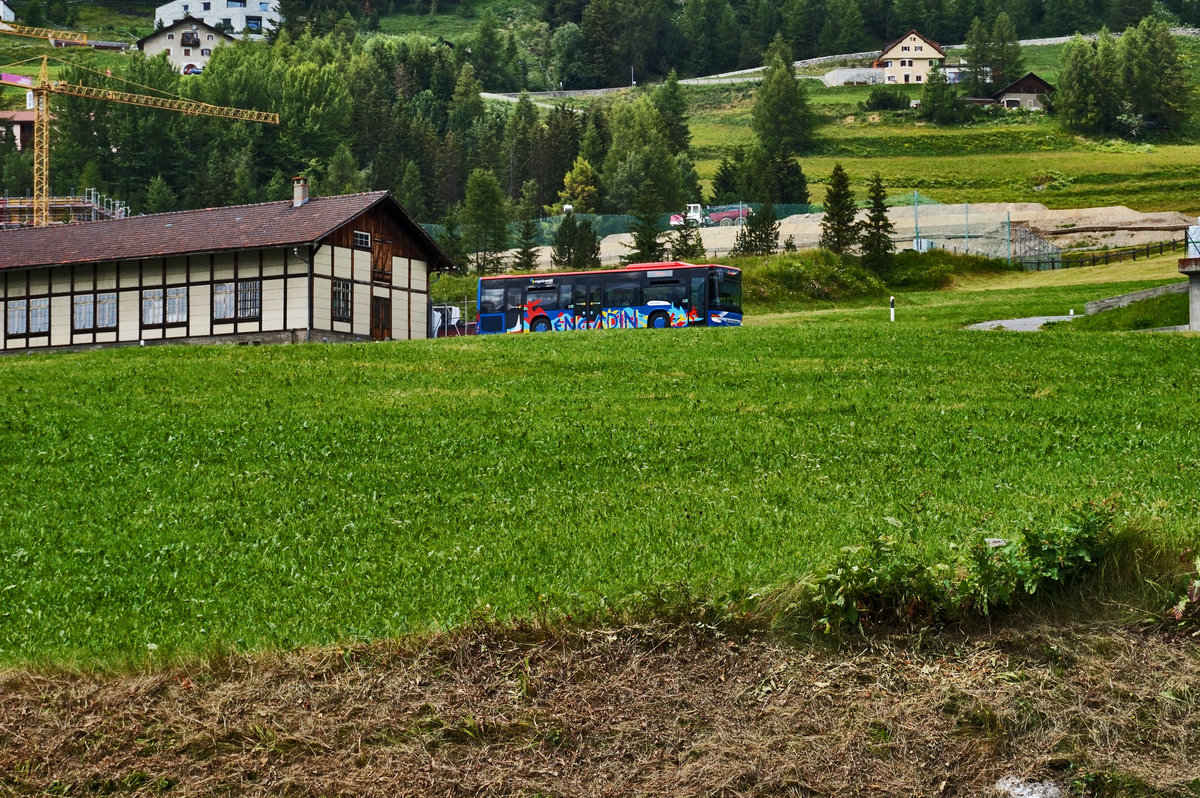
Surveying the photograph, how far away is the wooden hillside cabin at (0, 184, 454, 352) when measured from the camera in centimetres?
4828

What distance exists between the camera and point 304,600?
1071 centimetres

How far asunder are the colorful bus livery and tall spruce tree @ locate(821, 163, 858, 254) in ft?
75.6

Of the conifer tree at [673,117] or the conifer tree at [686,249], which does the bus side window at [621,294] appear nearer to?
the conifer tree at [686,249]

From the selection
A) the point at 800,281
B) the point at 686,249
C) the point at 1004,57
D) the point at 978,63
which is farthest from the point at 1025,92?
the point at 800,281

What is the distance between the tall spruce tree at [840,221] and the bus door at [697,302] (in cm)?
2447

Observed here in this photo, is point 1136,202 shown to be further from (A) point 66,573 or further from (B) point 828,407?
(A) point 66,573

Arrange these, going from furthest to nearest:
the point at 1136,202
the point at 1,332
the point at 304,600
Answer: the point at 1136,202 → the point at 1,332 → the point at 304,600

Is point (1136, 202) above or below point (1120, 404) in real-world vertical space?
above

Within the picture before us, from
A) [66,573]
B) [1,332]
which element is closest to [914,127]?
[1,332]

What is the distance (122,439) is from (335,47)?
592 ft

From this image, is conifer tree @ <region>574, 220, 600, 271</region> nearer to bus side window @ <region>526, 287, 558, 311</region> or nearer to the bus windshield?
bus side window @ <region>526, 287, 558, 311</region>

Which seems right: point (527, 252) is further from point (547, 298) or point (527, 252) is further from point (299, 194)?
point (547, 298)

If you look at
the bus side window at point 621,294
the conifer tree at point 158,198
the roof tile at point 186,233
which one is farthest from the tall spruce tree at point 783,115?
the roof tile at point 186,233

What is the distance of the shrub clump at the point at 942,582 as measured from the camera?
931cm
